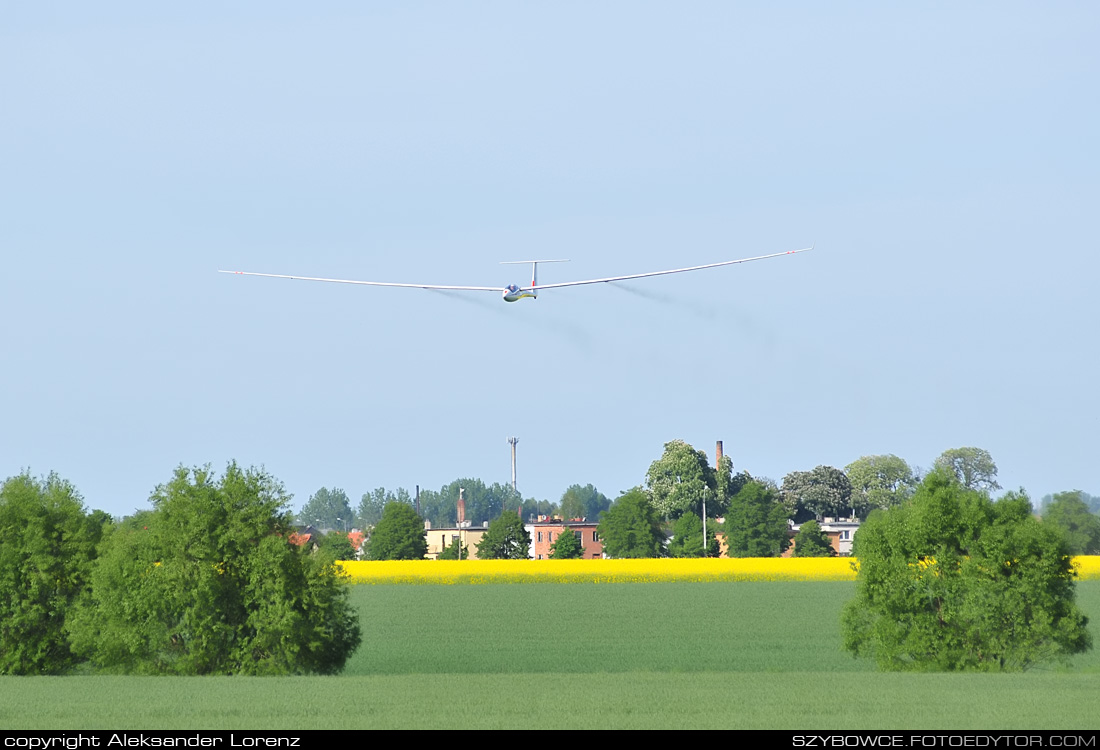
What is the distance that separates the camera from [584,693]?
83.6 ft

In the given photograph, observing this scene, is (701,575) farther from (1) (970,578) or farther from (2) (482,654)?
(1) (970,578)

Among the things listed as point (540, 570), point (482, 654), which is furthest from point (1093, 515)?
point (482, 654)

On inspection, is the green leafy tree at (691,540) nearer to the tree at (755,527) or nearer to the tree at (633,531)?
the tree at (633,531)

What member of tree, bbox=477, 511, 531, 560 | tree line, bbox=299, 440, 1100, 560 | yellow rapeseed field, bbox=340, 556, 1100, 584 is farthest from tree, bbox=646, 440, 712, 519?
yellow rapeseed field, bbox=340, 556, 1100, 584

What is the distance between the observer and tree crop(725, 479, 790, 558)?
443 ft

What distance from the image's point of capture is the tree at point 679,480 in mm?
154875

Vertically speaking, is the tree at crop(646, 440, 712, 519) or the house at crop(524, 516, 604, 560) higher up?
the tree at crop(646, 440, 712, 519)

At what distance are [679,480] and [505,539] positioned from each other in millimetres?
31213

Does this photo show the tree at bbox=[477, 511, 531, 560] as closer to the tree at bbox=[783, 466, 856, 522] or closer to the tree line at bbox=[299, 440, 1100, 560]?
the tree line at bbox=[299, 440, 1100, 560]

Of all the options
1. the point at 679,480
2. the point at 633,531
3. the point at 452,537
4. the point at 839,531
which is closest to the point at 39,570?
the point at 633,531

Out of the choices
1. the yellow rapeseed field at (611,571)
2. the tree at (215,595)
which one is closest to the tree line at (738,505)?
the yellow rapeseed field at (611,571)

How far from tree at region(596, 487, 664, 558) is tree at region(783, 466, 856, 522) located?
34264 millimetres

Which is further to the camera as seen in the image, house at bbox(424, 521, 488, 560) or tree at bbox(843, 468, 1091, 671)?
house at bbox(424, 521, 488, 560)
